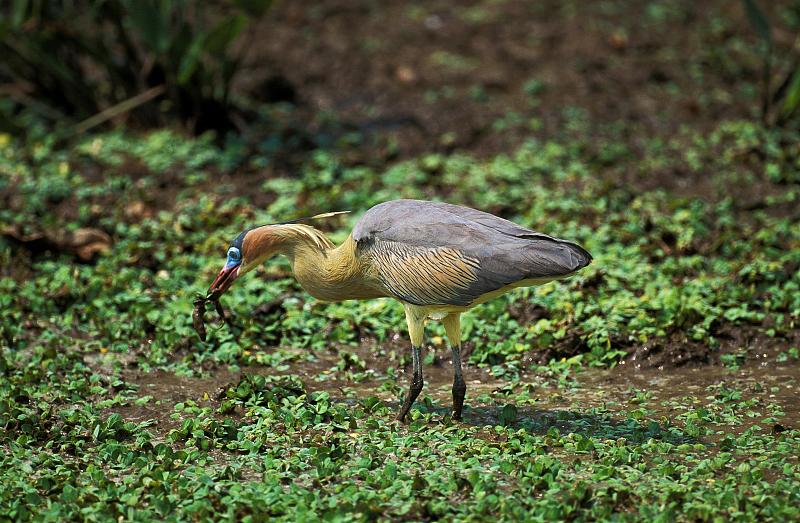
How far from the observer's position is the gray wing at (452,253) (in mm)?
5090

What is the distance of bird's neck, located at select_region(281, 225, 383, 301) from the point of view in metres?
5.50

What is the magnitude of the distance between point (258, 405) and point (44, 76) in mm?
5507

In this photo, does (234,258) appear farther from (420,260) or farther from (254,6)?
(254,6)

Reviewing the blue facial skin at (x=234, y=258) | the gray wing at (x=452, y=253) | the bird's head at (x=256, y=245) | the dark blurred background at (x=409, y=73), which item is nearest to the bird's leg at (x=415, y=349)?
the gray wing at (x=452, y=253)

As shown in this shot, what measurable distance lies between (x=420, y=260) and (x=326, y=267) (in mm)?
570

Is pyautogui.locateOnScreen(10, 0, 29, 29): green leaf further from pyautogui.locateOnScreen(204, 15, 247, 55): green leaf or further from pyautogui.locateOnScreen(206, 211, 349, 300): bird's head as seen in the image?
pyautogui.locateOnScreen(206, 211, 349, 300): bird's head

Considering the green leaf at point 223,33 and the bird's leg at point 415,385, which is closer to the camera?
the bird's leg at point 415,385

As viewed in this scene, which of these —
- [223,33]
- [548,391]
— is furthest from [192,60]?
[548,391]

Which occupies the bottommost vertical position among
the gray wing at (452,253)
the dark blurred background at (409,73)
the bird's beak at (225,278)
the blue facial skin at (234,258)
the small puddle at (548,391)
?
the small puddle at (548,391)

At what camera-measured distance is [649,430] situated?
5215 mm

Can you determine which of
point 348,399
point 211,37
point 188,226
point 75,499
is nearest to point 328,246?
point 348,399

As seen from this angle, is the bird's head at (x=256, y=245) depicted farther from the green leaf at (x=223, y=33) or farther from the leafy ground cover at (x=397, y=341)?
the green leaf at (x=223, y=33)

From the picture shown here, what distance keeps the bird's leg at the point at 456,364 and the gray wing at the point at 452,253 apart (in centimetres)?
29

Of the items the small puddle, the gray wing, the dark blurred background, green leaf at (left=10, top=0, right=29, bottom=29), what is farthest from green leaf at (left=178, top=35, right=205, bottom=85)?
the gray wing
